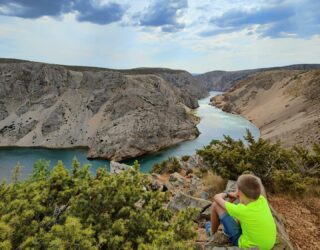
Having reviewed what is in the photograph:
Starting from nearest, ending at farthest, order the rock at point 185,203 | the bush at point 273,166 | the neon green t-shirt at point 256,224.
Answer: the neon green t-shirt at point 256,224 < the rock at point 185,203 < the bush at point 273,166

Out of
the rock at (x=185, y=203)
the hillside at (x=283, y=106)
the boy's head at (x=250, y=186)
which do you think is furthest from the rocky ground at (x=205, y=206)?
the hillside at (x=283, y=106)

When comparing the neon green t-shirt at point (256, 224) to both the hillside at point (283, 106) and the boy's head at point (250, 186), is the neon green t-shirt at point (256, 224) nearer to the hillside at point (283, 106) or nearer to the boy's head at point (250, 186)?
the boy's head at point (250, 186)

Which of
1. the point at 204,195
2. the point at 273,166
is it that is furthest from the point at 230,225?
the point at 273,166

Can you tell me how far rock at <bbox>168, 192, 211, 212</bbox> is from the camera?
9.89m

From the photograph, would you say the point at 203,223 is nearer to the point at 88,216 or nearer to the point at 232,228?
the point at 232,228

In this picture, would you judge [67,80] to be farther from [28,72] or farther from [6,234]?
[6,234]

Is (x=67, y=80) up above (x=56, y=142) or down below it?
above

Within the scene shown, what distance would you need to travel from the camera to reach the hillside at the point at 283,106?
52469 millimetres

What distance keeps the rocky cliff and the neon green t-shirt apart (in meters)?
53.5

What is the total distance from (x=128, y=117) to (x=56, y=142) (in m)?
17.3

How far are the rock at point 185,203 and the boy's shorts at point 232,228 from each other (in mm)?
3290

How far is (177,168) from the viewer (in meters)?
25.3

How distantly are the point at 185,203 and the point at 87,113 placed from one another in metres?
70.7

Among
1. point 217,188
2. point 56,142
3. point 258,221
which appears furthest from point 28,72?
point 258,221
